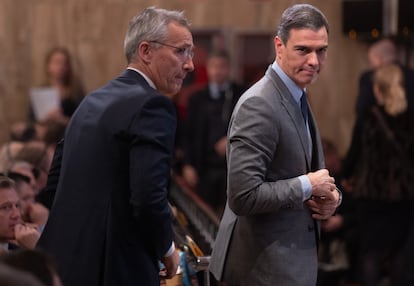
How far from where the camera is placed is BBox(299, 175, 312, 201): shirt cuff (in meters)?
3.58

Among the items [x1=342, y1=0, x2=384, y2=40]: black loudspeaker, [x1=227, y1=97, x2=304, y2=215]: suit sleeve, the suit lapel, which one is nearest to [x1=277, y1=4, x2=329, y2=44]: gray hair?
the suit lapel

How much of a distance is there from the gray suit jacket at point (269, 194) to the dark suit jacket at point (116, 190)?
11.8 inches

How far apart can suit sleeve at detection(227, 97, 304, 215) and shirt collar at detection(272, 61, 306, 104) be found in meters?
0.14

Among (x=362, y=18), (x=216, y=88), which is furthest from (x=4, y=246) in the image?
(x=362, y=18)

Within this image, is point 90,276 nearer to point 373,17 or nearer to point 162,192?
point 162,192

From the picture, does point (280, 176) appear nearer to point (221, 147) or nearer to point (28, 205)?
point (28, 205)

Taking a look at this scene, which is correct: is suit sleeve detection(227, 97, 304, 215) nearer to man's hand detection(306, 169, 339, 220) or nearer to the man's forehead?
man's hand detection(306, 169, 339, 220)

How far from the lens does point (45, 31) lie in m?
9.67

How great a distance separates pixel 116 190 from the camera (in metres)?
3.42

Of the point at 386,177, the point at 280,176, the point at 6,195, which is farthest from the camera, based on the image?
the point at 386,177

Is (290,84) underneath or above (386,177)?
above

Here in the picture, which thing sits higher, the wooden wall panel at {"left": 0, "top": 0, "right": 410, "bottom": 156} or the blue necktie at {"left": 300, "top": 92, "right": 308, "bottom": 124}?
the blue necktie at {"left": 300, "top": 92, "right": 308, "bottom": 124}

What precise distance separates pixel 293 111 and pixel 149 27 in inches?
23.4

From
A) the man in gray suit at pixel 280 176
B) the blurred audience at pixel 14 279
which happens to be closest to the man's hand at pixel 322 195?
the man in gray suit at pixel 280 176
